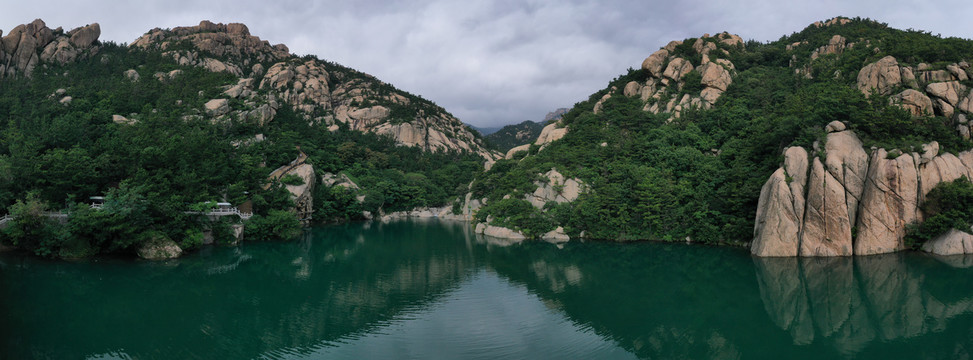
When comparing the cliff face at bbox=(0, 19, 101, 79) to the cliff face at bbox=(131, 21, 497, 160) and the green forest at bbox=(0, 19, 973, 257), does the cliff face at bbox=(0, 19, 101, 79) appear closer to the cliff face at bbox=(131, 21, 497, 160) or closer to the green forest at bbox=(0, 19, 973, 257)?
the green forest at bbox=(0, 19, 973, 257)

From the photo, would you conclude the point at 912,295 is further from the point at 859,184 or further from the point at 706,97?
the point at 706,97

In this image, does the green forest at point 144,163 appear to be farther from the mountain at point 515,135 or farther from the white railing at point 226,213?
the mountain at point 515,135

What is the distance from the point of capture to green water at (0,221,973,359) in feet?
37.8

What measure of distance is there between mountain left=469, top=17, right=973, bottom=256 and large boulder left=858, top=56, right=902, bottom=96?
8 centimetres

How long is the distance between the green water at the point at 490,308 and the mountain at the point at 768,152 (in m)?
2.63

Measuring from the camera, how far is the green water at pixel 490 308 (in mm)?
11531

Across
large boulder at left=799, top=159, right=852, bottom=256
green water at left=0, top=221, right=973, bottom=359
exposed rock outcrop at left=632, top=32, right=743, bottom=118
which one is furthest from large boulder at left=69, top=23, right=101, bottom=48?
large boulder at left=799, top=159, right=852, bottom=256

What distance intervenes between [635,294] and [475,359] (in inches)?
348

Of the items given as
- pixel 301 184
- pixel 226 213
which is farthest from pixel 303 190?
pixel 226 213

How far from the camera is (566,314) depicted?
14.9 metres

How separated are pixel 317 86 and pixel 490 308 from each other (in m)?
79.5

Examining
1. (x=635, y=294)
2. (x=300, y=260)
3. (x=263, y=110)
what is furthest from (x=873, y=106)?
(x=263, y=110)

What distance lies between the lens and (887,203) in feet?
72.8

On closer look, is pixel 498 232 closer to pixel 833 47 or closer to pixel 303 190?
pixel 303 190
